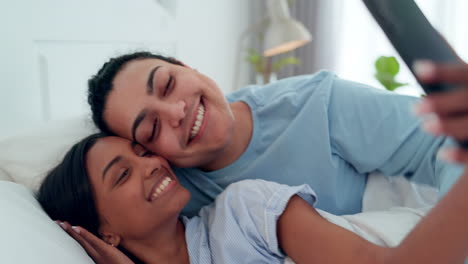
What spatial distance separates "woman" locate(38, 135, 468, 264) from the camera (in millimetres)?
871

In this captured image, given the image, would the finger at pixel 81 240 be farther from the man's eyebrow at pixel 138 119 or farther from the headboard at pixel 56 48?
the headboard at pixel 56 48

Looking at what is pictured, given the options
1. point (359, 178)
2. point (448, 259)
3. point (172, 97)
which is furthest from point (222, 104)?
point (448, 259)

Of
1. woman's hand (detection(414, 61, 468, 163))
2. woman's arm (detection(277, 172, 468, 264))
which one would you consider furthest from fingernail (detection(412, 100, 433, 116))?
woman's arm (detection(277, 172, 468, 264))

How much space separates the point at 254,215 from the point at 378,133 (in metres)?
0.39

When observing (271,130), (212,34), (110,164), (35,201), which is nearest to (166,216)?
(110,164)

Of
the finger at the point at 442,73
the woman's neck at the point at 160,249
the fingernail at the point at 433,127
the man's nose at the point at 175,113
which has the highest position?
the finger at the point at 442,73

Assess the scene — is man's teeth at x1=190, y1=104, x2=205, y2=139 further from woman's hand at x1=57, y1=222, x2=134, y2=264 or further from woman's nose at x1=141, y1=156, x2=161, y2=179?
woman's hand at x1=57, y1=222, x2=134, y2=264

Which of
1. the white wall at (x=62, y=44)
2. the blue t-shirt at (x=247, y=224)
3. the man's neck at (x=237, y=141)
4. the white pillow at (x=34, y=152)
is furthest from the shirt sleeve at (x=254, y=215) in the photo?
the white wall at (x=62, y=44)

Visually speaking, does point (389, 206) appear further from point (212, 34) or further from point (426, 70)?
point (212, 34)

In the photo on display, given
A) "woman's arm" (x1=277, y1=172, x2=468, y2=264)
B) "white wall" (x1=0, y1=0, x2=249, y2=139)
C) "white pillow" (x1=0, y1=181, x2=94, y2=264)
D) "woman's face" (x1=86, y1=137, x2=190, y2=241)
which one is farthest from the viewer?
"white wall" (x1=0, y1=0, x2=249, y2=139)

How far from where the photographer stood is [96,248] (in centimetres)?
98

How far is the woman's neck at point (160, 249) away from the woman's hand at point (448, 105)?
2.51 ft

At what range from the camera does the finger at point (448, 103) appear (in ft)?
1.22

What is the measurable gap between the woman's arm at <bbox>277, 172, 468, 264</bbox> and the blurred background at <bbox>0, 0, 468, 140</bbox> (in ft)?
0.62
